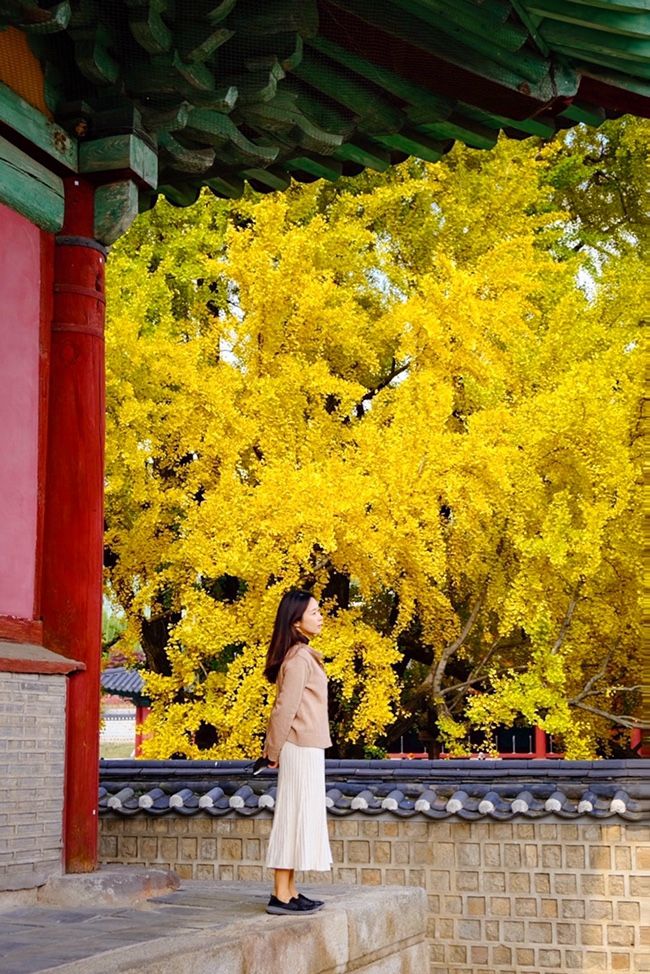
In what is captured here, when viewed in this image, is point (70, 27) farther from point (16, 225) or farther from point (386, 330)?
point (386, 330)

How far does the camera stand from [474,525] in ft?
42.8

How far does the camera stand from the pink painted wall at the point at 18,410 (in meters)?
5.71

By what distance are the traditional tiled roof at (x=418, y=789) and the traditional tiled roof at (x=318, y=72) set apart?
16.8ft

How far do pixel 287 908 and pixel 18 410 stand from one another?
99.1 inches

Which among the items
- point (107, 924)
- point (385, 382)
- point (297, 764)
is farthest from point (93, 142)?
point (385, 382)

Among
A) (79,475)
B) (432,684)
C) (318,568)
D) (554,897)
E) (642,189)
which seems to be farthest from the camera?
(642,189)

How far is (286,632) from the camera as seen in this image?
18.6ft

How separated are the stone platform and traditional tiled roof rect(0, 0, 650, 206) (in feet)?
11.3

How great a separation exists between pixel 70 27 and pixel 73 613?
8.60 ft

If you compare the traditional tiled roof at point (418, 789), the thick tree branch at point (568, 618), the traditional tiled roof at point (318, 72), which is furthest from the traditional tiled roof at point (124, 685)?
the traditional tiled roof at point (318, 72)

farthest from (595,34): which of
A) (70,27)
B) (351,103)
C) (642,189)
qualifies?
(642,189)

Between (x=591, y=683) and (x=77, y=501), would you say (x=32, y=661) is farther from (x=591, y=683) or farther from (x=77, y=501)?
(x=591, y=683)

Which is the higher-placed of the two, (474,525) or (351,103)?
(351,103)

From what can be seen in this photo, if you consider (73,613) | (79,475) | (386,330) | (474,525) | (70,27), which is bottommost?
(73,613)
